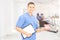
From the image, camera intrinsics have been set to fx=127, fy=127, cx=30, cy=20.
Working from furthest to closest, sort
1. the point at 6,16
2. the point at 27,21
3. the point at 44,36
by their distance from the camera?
the point at 6,16 < the point at 44,36 < the point at 27,21

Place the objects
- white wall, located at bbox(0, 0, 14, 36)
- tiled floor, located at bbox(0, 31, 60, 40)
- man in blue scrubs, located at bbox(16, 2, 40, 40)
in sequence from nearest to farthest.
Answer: man in blue scrubs, located at bbox(16, 2, 40, 40) < tiled floor, located at bbox(0, 31, 60, 40) < white wall, located at bbox(0, 0, 14, 36)

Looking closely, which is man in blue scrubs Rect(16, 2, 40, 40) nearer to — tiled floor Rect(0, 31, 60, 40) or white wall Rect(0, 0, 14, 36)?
tiled floor Rect(0, 31, 60, 40)

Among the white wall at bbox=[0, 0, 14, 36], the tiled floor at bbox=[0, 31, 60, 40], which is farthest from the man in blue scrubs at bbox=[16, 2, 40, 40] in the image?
the white wall at bbox=[0, 0, 14, 36]

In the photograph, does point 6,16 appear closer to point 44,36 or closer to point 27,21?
point 44,36

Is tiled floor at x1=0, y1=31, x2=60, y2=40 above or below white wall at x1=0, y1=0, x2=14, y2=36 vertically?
below

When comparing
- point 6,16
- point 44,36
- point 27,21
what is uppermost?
point 27,21

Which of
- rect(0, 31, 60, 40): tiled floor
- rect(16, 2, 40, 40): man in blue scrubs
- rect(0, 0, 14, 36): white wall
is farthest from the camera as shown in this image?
rect(0, 0, 14, 36): white wall

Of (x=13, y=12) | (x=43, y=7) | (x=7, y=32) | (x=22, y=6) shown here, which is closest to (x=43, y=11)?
(x=43, y=7)

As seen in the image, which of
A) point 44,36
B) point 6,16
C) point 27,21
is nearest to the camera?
point 27,21

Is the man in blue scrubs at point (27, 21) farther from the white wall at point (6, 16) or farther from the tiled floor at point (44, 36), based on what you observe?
the white wall at point (6, 16)

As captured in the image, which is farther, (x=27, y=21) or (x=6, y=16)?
(x=6, y=16)

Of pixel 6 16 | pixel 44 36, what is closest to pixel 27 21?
pixel 44 36

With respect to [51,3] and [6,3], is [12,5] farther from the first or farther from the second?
[51,3]

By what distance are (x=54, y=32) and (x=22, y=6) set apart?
3.39 feet
